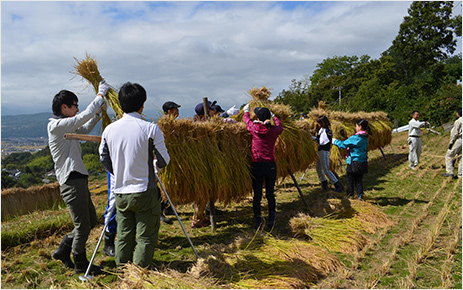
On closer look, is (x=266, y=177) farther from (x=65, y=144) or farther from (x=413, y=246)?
(x=65, y=144)

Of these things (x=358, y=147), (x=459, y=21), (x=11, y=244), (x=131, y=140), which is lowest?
(x=11, y=244)

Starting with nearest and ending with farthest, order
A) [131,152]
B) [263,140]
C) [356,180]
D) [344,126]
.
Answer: [131,152] < [263,140] < [356,180] < [344,126]

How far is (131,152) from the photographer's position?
2.66 m

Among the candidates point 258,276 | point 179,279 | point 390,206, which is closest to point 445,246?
point 390,206

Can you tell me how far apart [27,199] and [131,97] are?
5463mm

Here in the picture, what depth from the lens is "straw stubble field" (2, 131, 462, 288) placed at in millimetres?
2965

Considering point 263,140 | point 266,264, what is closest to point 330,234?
point 266,264

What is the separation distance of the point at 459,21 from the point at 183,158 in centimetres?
3981

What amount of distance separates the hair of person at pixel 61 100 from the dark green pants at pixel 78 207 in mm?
762

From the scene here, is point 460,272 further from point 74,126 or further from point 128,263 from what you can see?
point 74,126

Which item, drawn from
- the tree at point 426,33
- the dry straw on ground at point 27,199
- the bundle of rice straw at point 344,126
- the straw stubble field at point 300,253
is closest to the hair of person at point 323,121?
the bundle of rice straw at point 344,126

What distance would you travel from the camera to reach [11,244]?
3.99m

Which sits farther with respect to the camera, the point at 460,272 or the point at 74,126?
the point at 460,272

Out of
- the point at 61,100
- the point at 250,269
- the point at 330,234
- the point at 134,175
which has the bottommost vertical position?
the point at 330,234
